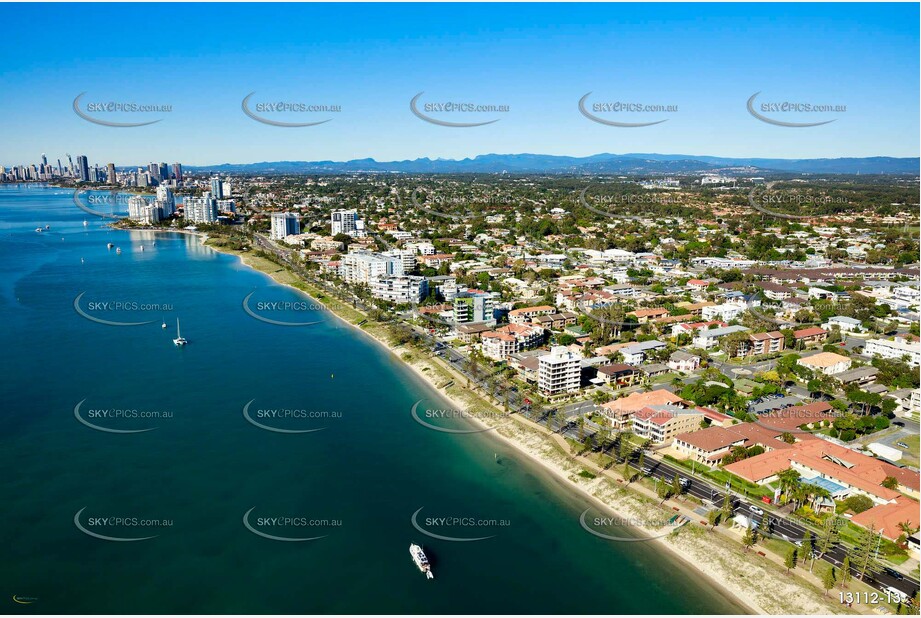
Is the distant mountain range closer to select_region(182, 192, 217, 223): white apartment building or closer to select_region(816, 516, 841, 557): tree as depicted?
select_region(182, 192, 217, 223): white apartment building

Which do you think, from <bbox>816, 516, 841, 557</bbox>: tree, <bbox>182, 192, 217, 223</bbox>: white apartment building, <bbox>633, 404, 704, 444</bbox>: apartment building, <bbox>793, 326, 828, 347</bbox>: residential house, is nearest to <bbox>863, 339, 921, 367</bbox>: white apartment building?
<bbox>793, 326, 828, 347</bbox>: residential house

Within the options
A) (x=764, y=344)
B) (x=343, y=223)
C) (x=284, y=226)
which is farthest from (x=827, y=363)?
(x=284, y=226)

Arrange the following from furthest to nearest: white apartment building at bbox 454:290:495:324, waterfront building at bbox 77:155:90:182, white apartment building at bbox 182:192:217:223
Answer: waterfront building at bbox 77:155:90:182
white apartment building at bbox 182:192:217:223
white apartment building at bbox 454:290:495:324

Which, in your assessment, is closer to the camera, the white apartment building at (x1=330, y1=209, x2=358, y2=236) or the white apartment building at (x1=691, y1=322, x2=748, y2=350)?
the white apartment building at (x1=691, y1=322, x2=748, y2=350)

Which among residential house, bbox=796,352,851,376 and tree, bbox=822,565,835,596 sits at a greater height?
residential house, bbox=796,352,851,376

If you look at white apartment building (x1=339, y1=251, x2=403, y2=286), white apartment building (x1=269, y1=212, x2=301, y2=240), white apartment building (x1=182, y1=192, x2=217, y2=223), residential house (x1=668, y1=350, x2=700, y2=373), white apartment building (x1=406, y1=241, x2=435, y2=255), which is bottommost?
residential house (x1=668, y1=350, x2=700, y2=373)

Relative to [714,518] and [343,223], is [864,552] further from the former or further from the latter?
[343,223]

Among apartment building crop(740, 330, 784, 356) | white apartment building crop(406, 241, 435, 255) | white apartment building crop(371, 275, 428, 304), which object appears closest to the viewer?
apartment building crop(740, 330, 784, 356)
